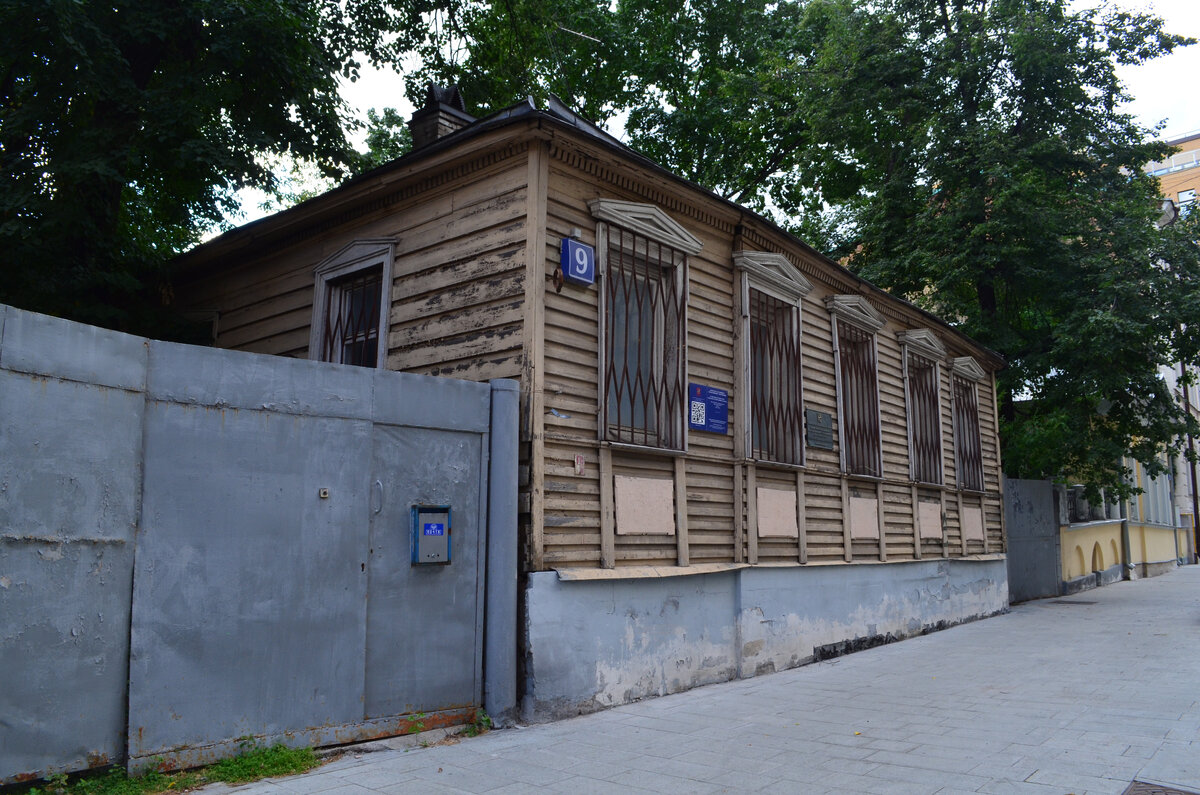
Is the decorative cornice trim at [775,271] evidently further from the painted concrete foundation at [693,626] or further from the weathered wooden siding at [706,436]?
the painted concrete foundation at [693,626]

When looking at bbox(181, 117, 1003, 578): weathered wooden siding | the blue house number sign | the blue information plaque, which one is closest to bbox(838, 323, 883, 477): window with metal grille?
bbox(181, 117, 1003, 578): weathered wooden siding

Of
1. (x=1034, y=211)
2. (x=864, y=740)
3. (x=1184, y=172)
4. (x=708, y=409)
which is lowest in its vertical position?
(x=864, y=740)

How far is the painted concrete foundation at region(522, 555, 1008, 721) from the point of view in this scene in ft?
21.5

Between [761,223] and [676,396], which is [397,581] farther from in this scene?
[761,223]

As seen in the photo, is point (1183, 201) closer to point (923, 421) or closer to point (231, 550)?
point (923, 421)

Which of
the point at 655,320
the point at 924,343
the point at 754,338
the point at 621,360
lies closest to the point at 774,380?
the point at 754,338

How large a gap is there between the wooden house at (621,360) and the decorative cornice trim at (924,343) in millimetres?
1293

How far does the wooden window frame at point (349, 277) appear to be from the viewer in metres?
8.25

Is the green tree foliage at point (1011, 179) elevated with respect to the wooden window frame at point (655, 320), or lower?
elevated

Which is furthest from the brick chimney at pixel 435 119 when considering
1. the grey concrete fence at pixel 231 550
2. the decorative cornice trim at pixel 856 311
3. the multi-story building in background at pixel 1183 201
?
the multi-story building in background at pixel 1183 201

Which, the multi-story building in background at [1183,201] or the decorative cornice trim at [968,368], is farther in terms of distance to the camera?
the multi-story building in background at [1183,201]

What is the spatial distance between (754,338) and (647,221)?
220 centimetres

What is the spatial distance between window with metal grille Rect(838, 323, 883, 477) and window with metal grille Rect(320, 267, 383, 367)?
6031 mm

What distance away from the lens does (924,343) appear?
549 inches
